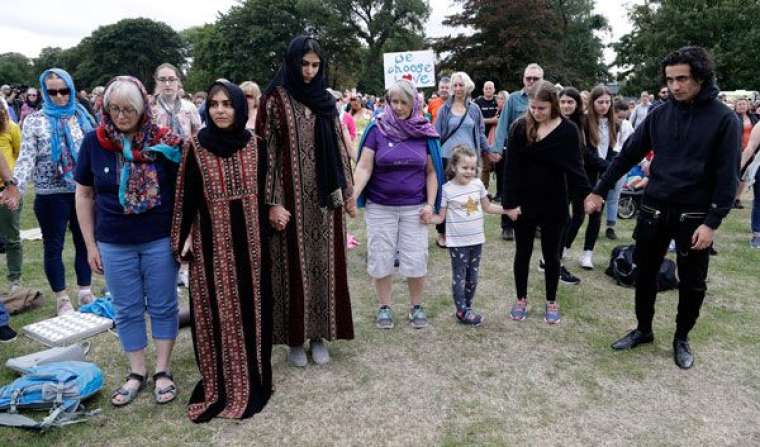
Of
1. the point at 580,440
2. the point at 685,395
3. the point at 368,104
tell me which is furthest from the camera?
the point at 368,104

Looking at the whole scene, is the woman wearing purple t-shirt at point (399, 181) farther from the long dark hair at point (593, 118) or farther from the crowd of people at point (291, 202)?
the long dark hair at point (593, 118)

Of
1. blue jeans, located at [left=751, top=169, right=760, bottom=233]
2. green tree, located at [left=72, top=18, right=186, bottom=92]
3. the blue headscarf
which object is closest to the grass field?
the blue headscarf

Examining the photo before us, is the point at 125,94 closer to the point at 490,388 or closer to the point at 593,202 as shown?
the point at 490,388

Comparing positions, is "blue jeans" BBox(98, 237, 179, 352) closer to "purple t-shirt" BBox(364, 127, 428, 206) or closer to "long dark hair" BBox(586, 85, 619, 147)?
"purple t-shirt" BBox(364, 127, 428, 206)

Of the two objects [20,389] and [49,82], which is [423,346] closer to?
[20,389]

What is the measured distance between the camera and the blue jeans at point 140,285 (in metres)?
2.92

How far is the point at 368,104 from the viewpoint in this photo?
2647 cm

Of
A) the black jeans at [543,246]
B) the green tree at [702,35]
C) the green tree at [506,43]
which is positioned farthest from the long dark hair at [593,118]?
the green tree at [506,43]

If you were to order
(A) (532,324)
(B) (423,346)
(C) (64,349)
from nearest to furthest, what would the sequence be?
(C) (64,349) → (B) (423,346) → (A) (532,324)

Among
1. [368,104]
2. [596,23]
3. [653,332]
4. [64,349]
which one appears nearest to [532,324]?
[653,332]

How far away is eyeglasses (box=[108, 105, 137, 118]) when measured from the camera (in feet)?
9.00

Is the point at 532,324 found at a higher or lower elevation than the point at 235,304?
lower

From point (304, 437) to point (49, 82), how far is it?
3.22m

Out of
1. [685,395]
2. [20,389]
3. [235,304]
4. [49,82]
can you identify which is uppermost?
[49,82]
